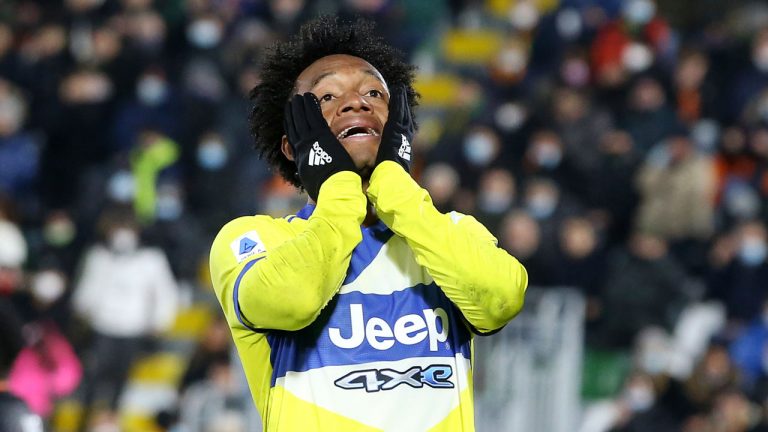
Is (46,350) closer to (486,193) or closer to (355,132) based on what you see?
(486,193)

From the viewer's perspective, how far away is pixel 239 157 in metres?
12.2

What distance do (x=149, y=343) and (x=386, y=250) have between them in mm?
7833

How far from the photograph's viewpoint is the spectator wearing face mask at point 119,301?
1086cm

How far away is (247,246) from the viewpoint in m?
3.46

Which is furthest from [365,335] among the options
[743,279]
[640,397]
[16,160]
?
[16,160]

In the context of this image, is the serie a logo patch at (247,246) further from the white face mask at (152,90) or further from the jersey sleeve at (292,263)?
Result: the white face mask at (152,90)

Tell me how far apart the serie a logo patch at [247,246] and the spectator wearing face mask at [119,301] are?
759cm

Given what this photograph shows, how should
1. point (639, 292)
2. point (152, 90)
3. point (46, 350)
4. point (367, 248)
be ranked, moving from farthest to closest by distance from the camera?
point (152, 90), point (639, 292), point (46, 350), point (367, 248)

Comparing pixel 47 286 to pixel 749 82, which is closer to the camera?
pixel 47 286

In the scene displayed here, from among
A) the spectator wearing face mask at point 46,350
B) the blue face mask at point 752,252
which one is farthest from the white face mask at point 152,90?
the blue face mask at point 752,252

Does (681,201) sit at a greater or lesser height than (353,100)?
greater

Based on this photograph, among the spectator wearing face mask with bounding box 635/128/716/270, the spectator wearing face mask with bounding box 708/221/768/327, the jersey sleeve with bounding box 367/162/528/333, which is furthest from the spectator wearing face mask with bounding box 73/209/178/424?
the jersey sleeve with bounding box 367/162/528/333

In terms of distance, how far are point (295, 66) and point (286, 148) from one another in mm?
242

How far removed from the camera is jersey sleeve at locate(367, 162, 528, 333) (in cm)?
333
